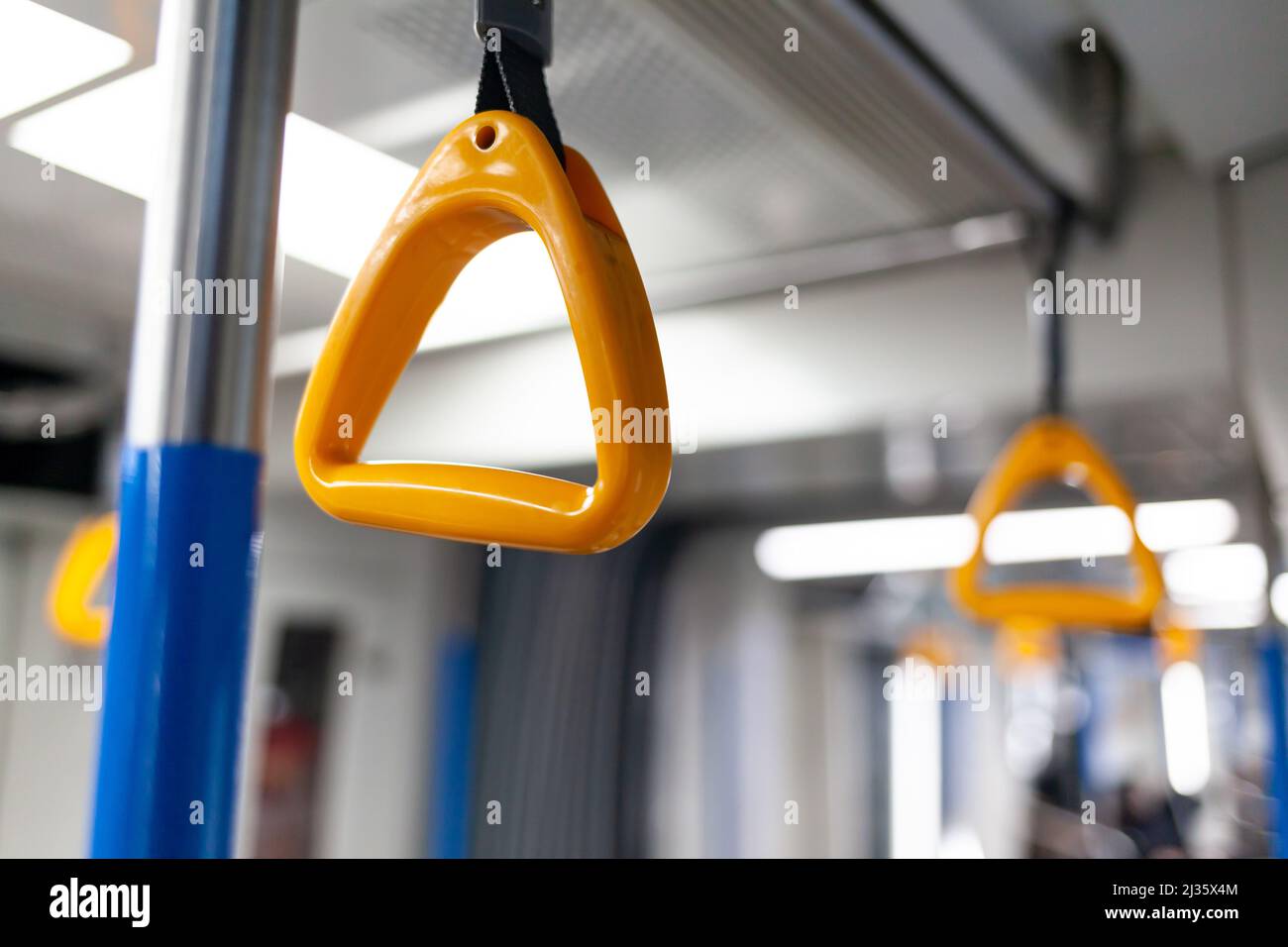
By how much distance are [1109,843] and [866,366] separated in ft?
6.83

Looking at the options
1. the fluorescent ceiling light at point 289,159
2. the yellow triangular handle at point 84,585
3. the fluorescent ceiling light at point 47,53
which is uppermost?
the fluorescent ceiling light at point 289,159

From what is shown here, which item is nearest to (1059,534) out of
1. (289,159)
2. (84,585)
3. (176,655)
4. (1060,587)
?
(1060,587)

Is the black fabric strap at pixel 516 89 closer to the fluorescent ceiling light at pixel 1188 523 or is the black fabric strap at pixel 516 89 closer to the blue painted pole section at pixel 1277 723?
the blue painted pole section at pixel 1277 723

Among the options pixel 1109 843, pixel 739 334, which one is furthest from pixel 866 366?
pixel 1109 843

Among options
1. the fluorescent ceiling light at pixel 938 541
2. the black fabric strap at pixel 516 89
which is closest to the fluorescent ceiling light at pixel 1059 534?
the fluorescent ceiling light at pixel 938 541

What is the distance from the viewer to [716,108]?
1947 mm

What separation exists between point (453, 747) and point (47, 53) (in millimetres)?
3597

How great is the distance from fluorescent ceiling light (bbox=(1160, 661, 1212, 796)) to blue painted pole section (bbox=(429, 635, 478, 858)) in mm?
2722

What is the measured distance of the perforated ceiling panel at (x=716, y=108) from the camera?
1.63 meters

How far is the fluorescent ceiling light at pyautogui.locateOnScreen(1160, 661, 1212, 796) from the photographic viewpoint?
4059 millimetres

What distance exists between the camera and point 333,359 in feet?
2.42

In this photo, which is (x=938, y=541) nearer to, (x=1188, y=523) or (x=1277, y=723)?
(x=1188, y=523)

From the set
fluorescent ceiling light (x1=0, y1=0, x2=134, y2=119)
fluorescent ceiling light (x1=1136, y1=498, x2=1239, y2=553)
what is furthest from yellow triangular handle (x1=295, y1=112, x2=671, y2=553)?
fluorescent ceiling light (x1=1136, y1=498, x2=1239, y2=553)

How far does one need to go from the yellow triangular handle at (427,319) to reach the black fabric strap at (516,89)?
0.03m
